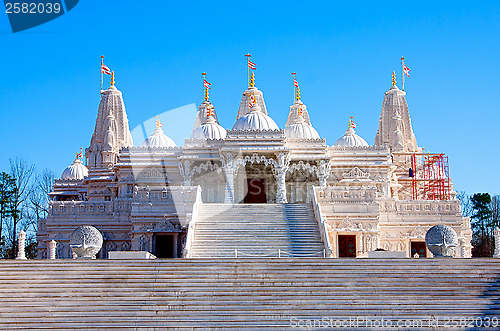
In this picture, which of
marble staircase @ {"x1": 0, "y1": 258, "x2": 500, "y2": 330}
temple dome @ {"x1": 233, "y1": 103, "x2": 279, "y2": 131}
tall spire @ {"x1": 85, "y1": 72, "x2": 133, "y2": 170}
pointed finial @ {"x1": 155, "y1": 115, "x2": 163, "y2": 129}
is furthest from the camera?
tall spire @ {"x1": 85, "y1": 72, "x2": 133, "y2": 170}

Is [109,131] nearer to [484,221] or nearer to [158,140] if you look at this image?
[158,140]

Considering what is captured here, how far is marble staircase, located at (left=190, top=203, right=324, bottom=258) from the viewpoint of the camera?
32094 millimetres

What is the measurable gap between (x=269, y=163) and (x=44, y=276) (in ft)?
70.4

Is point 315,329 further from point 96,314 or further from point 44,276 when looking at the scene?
point 44,276

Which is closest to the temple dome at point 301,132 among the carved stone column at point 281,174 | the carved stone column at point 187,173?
the carved stone column at point 281,174

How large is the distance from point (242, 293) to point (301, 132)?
2767cm

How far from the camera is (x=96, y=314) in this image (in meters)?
21.4

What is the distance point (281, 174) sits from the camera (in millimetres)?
43062

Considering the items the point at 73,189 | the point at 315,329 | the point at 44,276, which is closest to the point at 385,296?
the point at 315,329

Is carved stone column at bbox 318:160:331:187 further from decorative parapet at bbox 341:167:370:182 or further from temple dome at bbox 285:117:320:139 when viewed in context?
temple dome at bbox 285:117:320:139

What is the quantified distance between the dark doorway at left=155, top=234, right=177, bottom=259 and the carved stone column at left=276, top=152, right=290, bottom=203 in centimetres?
719

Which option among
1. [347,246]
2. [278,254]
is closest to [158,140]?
[347,246]

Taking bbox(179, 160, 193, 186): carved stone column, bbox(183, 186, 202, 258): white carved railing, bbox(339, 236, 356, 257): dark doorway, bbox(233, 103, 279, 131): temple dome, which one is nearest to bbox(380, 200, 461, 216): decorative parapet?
bbox(339, 236, 356, 257): dark doorway

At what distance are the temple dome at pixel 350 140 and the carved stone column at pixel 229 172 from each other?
1195 centimetres
